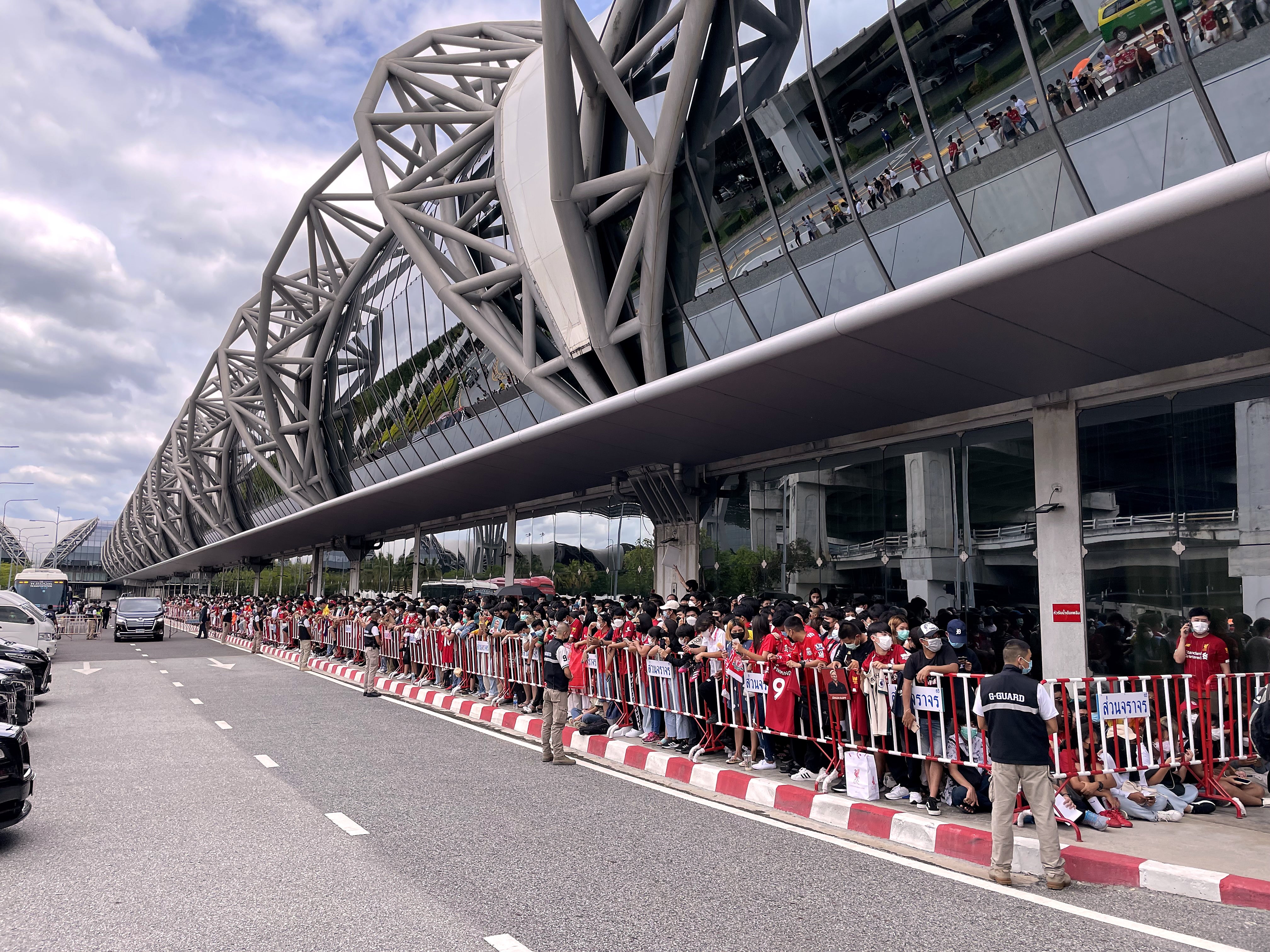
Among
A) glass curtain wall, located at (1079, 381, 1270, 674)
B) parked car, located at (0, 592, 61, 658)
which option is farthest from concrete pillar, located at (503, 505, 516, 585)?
glass curtain wall, located at (1079, 381, 1270, 674)

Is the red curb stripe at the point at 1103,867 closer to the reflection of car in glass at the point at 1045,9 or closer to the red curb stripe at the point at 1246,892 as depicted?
the red curb stripe at the point at 1246,892

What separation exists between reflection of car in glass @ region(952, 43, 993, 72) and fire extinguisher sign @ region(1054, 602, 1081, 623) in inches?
287

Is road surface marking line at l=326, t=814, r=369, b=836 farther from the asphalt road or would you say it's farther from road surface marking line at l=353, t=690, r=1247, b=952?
road surface marking line at l=353, t=690, r=1247, b=952

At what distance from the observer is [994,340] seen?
11.0m

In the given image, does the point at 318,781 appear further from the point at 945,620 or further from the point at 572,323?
the point at 572,323

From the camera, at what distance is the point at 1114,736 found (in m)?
8.23

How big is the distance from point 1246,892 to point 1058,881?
42.4 inches

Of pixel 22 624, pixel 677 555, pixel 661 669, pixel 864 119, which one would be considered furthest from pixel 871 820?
pixel 22 624

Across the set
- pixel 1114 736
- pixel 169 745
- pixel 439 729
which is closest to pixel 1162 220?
pixel 1114 736

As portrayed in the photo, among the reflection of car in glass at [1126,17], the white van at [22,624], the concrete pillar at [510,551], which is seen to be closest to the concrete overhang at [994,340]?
the reflection of car in glass at [1126,17]

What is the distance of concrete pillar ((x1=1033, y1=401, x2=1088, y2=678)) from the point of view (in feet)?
41.9

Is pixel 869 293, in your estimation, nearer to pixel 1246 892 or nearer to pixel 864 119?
pixel 864 119

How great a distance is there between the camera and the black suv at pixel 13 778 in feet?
22.1

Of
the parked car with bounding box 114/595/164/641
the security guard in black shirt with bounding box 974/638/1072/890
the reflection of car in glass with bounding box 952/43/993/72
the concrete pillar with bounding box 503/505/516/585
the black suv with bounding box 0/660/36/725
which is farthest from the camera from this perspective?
the parked car with bounding box 114/595/164/641
